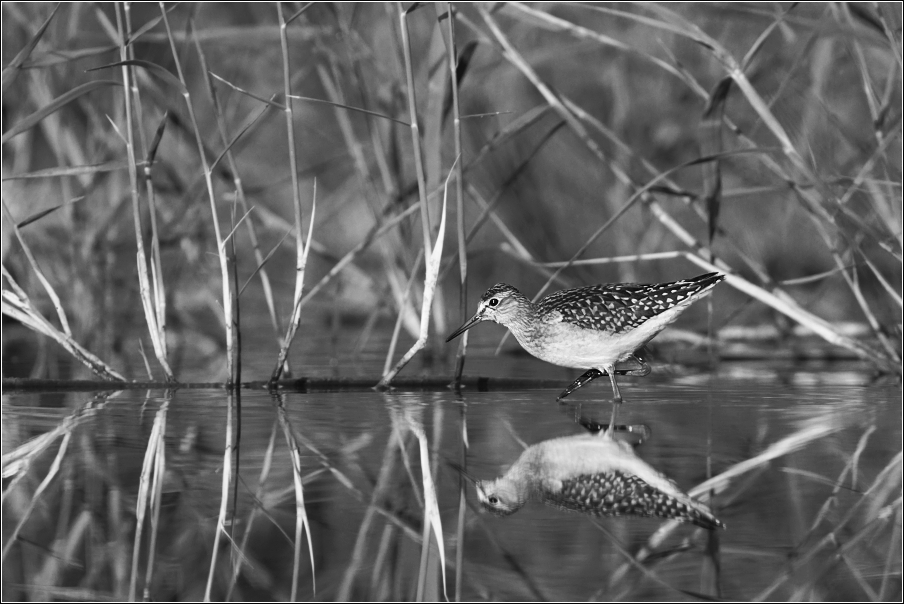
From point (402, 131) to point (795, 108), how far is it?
3.11 m

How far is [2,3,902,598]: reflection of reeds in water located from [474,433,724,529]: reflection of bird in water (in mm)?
451

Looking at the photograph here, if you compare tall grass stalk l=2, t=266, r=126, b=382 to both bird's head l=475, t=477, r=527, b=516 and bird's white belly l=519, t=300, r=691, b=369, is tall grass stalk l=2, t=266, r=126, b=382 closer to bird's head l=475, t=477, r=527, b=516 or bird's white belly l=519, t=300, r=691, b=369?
bird's white belly l=519, t=300, r=691, b=369

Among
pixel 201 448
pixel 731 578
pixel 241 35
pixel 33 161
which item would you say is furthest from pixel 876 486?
pixel 33 161

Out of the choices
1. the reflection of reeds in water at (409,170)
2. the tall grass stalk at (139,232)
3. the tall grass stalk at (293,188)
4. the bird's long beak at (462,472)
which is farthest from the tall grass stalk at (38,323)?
the bird's long beak at (462,472)

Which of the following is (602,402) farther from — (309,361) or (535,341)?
(309,361)

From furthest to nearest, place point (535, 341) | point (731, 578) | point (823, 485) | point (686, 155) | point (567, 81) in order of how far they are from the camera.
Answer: point (567, 81) < point (686, 155) < point (535, 341) < point (823, 485) < point (731, 578)

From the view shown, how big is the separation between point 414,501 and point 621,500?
64 centimetres

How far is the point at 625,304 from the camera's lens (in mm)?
5773

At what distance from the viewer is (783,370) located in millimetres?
6453

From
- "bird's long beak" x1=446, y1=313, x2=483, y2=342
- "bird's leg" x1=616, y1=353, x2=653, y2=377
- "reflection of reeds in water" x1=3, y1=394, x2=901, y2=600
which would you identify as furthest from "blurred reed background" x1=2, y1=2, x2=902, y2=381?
"reflection of reeds in water" x1=3, y1=394, x2=901, y2=600

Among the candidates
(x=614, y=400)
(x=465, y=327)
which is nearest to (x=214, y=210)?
(x=465, y=327)

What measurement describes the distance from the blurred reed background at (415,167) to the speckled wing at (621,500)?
177 centimetres

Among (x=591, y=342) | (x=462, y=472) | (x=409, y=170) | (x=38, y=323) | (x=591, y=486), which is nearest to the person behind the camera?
(x=591, y=486)

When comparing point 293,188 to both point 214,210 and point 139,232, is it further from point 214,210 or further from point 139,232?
point 139,232
